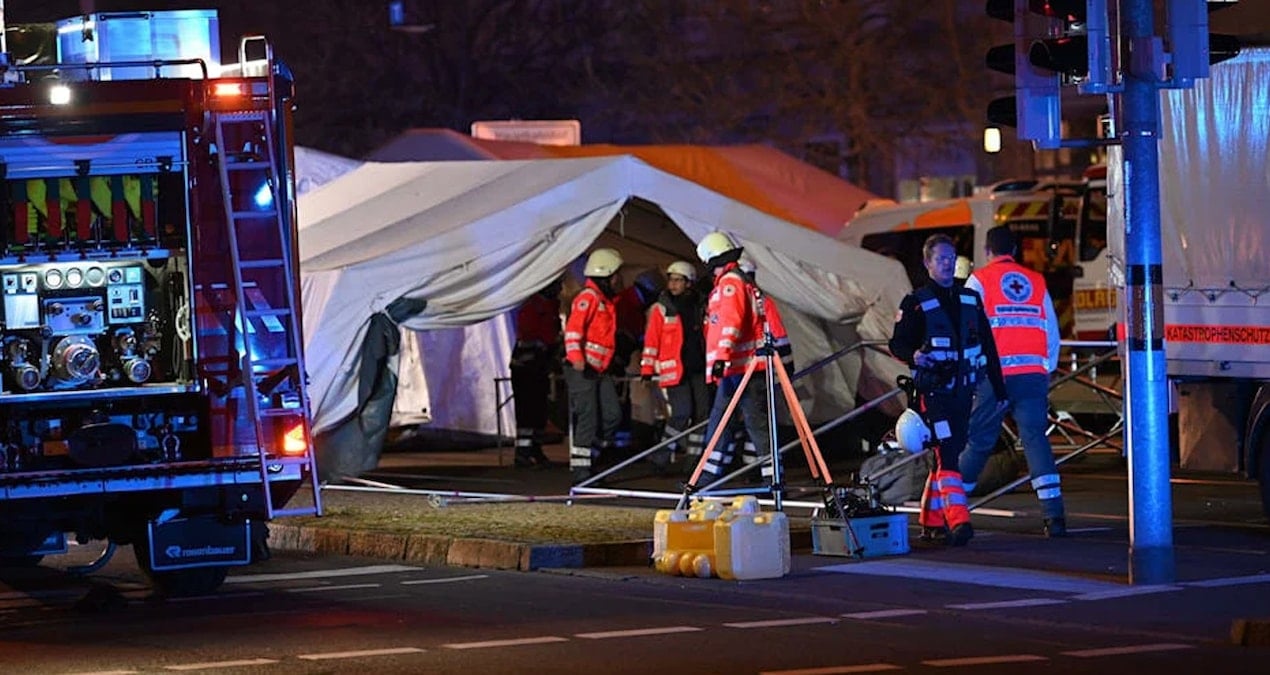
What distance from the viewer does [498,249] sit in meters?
19.7

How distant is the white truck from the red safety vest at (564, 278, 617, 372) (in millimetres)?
5868

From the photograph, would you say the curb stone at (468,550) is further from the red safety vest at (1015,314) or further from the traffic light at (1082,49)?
the traffic light at (1082,49)

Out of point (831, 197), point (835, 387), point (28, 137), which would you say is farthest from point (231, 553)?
point (831, 197)

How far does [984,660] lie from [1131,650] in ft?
2.21

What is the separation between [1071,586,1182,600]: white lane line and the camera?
1184cm

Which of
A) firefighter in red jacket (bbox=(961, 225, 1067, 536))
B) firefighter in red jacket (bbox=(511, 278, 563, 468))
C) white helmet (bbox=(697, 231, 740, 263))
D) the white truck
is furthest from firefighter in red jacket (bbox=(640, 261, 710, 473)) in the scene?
the white truck

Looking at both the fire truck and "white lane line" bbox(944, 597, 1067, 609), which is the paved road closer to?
"white lane line" bbox(944, 597, 1067, 609)

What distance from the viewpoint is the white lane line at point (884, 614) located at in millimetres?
11484

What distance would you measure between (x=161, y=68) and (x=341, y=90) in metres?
28.8

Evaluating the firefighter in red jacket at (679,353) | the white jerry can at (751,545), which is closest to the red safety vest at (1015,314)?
the white jerry can at (751,545)

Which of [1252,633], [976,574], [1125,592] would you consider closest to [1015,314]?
[976,574]

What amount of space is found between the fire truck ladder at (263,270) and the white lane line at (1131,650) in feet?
14.1

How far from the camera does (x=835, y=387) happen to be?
21.8 m

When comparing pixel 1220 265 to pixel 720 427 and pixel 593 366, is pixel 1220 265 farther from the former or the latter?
pixel 593 366
